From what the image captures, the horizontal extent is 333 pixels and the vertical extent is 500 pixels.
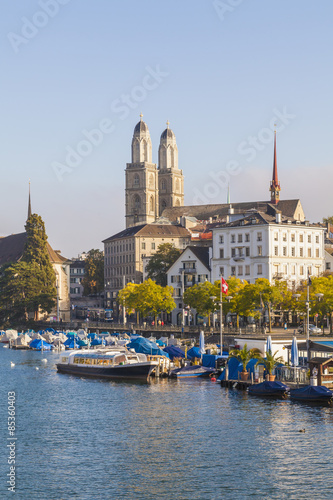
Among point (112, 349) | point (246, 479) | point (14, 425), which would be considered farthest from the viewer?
point (112, 349)

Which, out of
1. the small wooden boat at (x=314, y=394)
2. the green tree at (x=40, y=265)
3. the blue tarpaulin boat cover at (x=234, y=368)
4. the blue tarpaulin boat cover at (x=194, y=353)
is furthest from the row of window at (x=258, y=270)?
the small wooden boat at (x=314, y=394)

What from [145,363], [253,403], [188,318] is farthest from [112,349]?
[188,318]

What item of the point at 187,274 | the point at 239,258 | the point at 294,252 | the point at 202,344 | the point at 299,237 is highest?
the point at 299,237

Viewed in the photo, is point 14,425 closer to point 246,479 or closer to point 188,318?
point 246,479

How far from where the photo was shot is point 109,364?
81.0 m

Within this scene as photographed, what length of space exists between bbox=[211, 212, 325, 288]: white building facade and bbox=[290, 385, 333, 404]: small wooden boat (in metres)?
62.7

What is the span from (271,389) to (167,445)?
16399 millimetres

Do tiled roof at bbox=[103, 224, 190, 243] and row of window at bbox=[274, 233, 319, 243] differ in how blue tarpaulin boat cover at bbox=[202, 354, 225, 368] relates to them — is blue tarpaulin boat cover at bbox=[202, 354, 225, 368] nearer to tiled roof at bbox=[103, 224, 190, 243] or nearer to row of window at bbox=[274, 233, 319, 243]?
row of window at bbox=[274, 233, 319, 243]

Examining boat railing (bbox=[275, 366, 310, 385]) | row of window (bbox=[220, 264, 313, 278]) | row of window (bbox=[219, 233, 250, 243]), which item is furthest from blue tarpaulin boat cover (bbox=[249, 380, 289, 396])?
row of window (bbox=[219, 233, 250, 243])

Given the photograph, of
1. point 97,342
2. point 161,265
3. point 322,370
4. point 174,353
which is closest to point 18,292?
point 161,265

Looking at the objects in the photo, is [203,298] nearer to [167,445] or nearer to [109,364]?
[109,364]

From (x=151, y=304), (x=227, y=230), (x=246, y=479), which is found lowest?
(x=246, y=479)

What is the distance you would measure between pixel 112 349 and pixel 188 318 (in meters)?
51.7

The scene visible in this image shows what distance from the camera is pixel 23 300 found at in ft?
544
